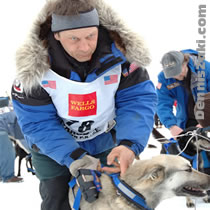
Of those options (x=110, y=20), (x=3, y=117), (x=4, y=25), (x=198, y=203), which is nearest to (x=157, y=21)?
(x=4, y=25)

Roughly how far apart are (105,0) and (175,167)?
116cm

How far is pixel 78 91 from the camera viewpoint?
64.4 inches

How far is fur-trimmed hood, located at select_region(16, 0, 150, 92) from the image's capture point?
5.28ft

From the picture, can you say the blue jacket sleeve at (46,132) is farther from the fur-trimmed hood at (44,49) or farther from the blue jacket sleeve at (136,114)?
the blue jacket sleeve at (136,114)

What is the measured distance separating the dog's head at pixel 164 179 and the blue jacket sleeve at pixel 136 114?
121 millimetres

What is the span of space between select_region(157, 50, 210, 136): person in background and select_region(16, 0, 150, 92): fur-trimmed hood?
1500mm

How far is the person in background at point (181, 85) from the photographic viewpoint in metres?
3.17

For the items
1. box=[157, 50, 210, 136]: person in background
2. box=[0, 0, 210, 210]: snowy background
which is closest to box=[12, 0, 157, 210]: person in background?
box=[157, 50, 210, 136]: person in background

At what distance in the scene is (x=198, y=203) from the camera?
3.19 metres

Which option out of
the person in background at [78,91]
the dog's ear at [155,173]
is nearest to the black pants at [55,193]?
the person in background at [78,91]

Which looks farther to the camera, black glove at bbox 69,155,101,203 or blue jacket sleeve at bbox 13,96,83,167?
blue jacket sleeve at bbox 13,96,83,167

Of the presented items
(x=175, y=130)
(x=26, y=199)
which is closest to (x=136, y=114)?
(x=175, y=130)

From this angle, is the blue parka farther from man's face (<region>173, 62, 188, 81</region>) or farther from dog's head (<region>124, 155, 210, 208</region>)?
man's face (<region>173, 62, 188, 81</region>)

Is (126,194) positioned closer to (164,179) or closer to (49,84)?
(164,179)
